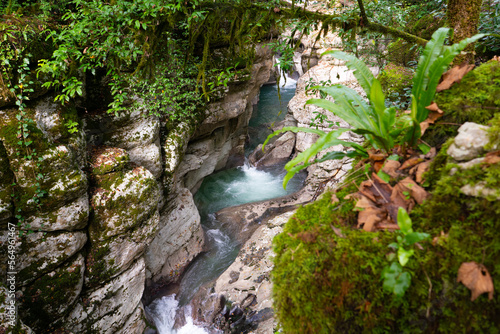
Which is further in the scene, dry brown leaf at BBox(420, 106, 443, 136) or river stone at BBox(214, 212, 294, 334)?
river stone at BBox(214, 212, 294, 334)

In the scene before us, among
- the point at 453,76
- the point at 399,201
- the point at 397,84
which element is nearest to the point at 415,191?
the point at 399,201

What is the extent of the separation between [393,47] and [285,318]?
7168 mm

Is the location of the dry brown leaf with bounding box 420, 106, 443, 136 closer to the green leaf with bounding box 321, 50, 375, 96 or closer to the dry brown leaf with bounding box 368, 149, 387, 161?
the dry brown leaf with bounding box 368, 149, 387, 161

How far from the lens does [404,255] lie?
1.46 m

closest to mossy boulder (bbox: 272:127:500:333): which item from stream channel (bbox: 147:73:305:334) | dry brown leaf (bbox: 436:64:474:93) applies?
dry brown leaf (bbox: 436:64:474:93)

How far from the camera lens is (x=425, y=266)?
1519mm

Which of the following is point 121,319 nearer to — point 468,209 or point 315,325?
point 315,325

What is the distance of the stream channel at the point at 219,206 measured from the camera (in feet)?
26.9

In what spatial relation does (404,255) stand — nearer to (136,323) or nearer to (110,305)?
(110,305)

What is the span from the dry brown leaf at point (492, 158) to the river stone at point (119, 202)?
6419 mm

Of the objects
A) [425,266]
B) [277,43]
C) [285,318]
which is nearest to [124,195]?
[277,43]

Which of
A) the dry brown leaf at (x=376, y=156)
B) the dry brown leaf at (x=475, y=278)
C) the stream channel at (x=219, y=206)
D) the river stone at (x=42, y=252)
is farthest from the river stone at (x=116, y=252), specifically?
the dry brown leaf at (x=475, y=278)

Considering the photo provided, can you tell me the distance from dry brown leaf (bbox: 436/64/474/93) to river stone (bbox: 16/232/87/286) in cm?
689

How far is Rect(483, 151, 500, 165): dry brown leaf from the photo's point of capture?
1574 mm
